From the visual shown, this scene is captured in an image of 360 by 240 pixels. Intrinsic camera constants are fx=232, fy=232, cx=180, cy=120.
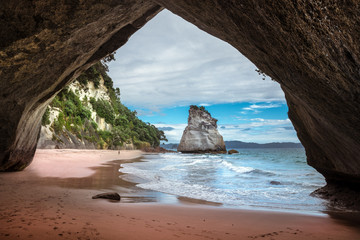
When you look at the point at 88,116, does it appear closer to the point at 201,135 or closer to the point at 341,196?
the point at 341,196

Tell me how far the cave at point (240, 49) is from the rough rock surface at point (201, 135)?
56720mm

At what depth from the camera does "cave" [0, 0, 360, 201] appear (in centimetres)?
294

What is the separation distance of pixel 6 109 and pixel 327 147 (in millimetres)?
8849

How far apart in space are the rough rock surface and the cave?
56720 mm

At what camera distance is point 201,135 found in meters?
64.6

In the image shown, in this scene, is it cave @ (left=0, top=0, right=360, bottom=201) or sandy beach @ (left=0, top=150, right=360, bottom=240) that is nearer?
cave @ (left=0, top=0, right=360, bottom=201)

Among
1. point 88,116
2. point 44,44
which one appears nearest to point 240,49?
point 44,44

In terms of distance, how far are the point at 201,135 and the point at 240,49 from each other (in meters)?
60.3

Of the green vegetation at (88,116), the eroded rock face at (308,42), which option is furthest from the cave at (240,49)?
the green vegetation at (88,116)

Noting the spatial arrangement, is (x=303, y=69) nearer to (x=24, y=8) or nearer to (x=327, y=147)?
(x=327, y=147)

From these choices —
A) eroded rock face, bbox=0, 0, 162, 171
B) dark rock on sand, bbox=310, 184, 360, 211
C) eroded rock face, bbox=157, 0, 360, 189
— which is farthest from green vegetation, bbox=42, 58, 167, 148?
dark rock on sand, bbox=310, 184, 360, 211

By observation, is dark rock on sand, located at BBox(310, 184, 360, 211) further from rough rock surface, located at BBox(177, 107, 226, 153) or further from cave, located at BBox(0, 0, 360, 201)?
rough rock surface, located at BBox(177, 107, 226, 153)

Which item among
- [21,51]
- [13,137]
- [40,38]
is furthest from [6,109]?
[40,38]

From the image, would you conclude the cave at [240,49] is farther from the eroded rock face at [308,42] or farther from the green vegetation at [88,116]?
the green vegetation at [88,116]
